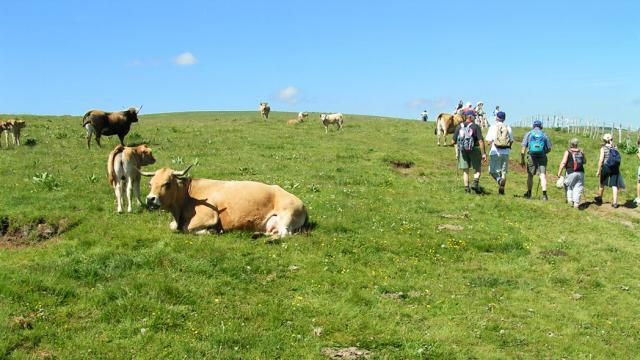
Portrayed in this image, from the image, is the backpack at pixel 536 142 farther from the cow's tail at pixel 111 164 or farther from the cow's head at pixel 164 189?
the cow's tail at pixel 111 164

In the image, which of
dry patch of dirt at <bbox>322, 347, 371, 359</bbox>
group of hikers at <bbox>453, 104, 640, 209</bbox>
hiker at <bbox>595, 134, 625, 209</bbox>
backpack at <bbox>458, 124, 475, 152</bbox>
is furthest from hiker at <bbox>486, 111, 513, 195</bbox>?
dry patch of dirt at <bbox>322, 347, 371, 359</bbox>

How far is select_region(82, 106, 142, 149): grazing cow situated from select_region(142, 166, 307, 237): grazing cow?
16.0 meters

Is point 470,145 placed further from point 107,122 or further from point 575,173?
point 107,122

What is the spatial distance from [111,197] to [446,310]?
1077 cm

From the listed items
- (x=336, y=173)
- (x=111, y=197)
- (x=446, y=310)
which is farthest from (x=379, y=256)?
(x=336, y=173)

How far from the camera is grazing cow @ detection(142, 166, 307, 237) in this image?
12.9 metres

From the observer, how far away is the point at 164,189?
12.8 m

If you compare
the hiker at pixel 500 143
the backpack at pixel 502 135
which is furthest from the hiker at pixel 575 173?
the backpack at pixel 502 135

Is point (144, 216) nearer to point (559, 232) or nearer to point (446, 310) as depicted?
point (446, 310)

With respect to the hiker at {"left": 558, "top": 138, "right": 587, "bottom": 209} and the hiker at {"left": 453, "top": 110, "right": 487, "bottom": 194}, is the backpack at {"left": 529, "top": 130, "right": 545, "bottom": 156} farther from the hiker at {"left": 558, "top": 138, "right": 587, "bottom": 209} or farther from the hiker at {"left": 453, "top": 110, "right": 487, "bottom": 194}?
the hiker at {"left": 453, "top": 110, "right": 487, "bottom": 194}

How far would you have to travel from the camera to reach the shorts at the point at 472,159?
65.4 feet

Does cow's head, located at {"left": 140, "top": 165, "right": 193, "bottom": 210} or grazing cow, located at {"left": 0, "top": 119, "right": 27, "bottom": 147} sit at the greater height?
grazing cow, located at {"left": 0, "top": 119, "right": 27, "bottom": 147}

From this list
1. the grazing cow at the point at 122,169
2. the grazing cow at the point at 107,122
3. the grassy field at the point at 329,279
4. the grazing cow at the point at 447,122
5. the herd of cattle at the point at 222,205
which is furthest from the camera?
the grazing cow at the point at 447,122

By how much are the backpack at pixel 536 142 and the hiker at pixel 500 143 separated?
670 millimetres
